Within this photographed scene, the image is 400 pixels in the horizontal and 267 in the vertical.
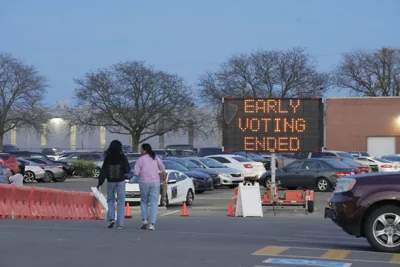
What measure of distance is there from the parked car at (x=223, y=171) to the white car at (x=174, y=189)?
29.2 feet

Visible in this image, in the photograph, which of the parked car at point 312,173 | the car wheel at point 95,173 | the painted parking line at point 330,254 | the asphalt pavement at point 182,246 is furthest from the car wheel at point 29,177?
the painted parking line at point 330,254

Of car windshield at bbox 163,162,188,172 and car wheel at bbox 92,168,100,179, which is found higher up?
car windshield at bbox 163,162,188,172

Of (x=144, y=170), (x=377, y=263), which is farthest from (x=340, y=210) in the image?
(x=144, y=170)

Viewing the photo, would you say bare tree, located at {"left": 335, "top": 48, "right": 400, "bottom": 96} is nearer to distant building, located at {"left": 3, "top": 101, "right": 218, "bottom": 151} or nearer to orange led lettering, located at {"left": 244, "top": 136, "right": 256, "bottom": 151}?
distant building, located at {"left": 3, "top": 101, "right": 218, "bottom": 151}

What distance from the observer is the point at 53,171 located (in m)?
41.4

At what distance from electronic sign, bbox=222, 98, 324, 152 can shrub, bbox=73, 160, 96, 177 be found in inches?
934

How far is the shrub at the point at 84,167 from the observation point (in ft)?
151

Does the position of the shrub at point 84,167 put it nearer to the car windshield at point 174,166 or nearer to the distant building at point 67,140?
the car windshield at point 174,166

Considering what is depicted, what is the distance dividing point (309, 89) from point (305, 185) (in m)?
29.4

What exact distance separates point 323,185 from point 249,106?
9982 mm

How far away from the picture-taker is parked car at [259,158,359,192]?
3212cm

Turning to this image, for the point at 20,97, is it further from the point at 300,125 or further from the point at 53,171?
the point at 300,125

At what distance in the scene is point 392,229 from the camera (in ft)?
36.1

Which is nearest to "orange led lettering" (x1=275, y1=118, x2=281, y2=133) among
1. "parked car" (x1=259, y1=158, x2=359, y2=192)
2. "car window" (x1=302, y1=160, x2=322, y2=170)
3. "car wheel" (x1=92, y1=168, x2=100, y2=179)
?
"parked car" (x1=259, y1=158, x2=359, y2=192)
